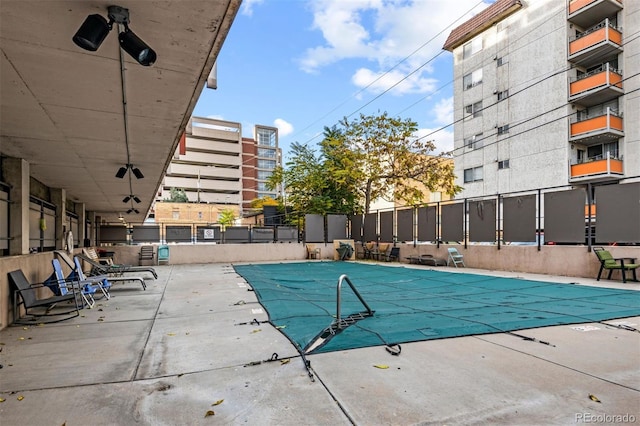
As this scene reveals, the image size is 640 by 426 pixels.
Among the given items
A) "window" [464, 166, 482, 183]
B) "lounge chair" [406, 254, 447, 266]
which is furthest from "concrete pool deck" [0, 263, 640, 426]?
"window" [464, 166, 482, 183]

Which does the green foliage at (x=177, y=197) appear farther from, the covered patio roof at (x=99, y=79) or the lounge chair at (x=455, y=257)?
the covered patio roof at (x=99, y=79)

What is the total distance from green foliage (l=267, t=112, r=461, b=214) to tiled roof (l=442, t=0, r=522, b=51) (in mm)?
9801

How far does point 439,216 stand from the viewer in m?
13.6

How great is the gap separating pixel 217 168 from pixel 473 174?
178ft

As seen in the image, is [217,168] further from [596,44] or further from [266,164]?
[596,44]

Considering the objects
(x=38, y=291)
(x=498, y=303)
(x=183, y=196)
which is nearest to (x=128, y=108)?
(x=38, y=291)

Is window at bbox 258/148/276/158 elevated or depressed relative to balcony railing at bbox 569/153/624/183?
elevated

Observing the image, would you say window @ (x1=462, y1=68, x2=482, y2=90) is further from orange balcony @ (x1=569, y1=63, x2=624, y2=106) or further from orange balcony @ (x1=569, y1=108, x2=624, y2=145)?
orange balcony @ (x1=569, y1=108, x2=624, y2=145)

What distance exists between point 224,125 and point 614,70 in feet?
211

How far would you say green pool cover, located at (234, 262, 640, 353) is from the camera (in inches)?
165

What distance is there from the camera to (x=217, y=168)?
6794 centimetres

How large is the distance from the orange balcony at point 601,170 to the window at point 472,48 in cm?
989

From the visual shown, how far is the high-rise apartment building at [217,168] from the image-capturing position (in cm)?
6519

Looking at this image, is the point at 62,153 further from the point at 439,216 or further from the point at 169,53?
the point at 439,216
